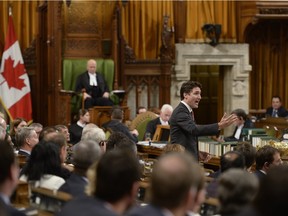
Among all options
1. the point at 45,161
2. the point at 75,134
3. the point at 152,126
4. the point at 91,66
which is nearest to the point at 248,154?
the point at 45,161

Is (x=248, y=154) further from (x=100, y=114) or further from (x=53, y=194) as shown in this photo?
(x=100, y=114)

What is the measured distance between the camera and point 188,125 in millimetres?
7059

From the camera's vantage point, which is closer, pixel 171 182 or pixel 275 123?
pixel 171 182

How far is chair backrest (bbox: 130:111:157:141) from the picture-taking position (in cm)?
1189

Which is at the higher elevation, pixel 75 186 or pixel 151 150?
pixel 75 186

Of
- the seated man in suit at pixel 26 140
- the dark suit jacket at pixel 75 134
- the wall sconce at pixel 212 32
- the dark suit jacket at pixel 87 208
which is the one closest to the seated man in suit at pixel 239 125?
the dark suit jacket at pixel 75 134

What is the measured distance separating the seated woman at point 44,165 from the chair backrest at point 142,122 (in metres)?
6.59

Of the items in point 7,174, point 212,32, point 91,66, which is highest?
point 212,32

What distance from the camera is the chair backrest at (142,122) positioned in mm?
11891

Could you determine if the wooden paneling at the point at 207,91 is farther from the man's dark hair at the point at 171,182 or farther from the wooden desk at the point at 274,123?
the man's dark hair at the point at 171,182

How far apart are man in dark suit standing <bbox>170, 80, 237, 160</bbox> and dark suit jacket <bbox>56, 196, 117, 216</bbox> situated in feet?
11.9

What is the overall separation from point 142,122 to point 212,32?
132 inches

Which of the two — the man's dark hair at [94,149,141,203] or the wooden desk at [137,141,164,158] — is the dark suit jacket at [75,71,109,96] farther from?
the man's dark hair at [94,149,141,203]

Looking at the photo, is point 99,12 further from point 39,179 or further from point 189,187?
point 189,187
